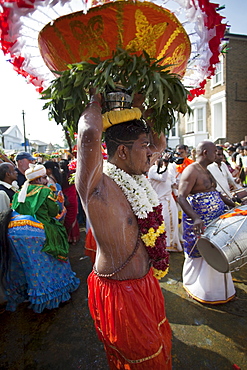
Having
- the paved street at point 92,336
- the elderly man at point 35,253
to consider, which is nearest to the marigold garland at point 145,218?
the paved street at point 92,336

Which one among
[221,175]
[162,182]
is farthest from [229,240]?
[162,182]

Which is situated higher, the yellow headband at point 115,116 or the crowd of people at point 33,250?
the yellow headband at point 115,116

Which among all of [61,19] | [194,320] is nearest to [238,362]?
[194,320]

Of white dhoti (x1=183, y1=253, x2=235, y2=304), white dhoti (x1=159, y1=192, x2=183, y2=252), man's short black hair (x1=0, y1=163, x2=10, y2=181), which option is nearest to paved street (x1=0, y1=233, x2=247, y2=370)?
white dhoti (x1=183, y1=253, x2=235, y2=304)

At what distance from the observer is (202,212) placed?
3451 millimetres

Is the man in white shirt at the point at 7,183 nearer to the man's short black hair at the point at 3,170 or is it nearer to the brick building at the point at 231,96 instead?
the man's short black hair at the point at 3,170

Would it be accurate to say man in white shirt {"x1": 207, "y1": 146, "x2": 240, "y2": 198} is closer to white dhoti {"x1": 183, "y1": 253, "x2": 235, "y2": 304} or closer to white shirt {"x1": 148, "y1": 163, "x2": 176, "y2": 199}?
white shirt {"x1": 148, "y1": 163, "x2": 176, "y2": 199}

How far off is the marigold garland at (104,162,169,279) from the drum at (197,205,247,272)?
3.48ft

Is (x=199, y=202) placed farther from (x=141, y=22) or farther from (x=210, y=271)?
(x=141, y=22)

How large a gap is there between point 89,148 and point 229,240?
209 centimetres

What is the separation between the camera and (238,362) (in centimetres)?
248

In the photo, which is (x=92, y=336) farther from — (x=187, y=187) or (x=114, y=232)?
(x=187, y=187)

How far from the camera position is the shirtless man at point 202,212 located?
11.3 feet

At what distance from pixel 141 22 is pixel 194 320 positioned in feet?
11.1
